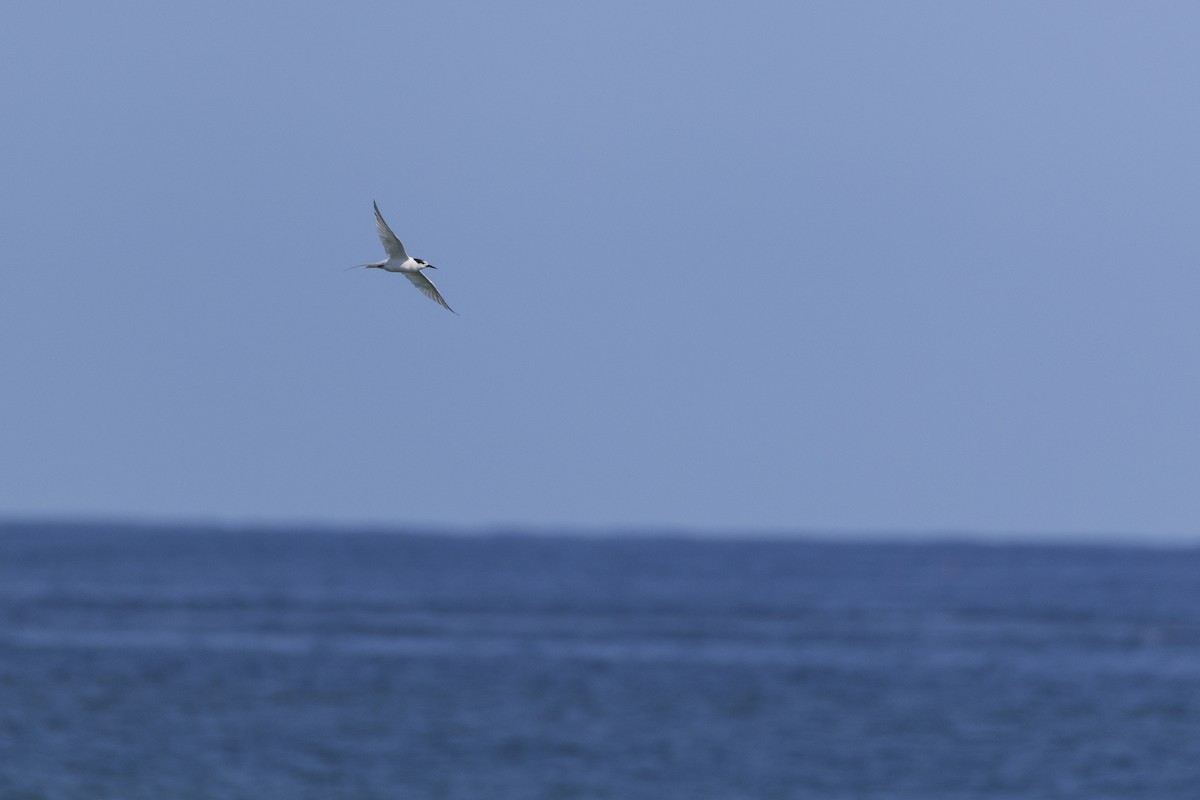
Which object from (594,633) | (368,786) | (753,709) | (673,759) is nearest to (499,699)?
(753,709)

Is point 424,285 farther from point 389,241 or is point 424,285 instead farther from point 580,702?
point 580,702

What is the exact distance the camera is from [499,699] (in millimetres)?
52906

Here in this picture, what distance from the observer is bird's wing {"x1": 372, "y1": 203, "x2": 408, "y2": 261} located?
1518 centimetres

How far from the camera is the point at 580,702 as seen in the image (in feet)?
173

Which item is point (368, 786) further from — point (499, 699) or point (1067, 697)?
point (1067, 697)

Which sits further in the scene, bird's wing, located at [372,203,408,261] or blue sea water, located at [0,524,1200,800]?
blue sea water, located at [0,524,1200,800]

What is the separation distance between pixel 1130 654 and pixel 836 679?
58.3ft

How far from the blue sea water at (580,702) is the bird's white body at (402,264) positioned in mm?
24148

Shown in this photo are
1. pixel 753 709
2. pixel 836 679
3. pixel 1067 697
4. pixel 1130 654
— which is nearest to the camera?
pixel 753 709

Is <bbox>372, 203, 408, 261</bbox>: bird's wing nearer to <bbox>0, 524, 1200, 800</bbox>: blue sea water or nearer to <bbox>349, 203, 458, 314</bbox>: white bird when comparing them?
<bbox>349, 203, 458, 314</bbox>: white bird

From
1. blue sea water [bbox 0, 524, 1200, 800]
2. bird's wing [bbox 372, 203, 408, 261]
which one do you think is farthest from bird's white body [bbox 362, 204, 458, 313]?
blue sea water [bbox 0, 524, 1200, 800]

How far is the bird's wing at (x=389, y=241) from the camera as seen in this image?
1518 centimetres

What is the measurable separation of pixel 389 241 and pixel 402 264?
36 cm

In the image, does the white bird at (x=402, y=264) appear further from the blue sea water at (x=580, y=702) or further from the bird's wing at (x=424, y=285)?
the blue sea water at (x=580, y=702)
